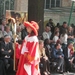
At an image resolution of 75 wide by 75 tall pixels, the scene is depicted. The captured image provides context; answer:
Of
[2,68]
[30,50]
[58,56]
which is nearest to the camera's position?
[30,50]

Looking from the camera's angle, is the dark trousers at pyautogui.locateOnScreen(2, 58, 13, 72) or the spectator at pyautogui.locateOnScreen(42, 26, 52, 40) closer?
the dark trousers at pyautogui.locateOnScreen(2, 58, 13, 72)

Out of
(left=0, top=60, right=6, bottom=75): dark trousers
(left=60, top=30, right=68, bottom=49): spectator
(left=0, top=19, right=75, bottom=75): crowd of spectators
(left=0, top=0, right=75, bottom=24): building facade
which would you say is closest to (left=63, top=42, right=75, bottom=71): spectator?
(left=0, top=19, right=75, bottom=75): crowd of spectators

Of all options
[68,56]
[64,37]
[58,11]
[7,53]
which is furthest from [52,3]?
[7,53]

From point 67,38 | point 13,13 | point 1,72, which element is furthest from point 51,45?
point 13,13

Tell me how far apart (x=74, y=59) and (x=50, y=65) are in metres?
1.18

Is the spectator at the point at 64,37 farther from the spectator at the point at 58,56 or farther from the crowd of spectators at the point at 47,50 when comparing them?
the spectator at the point at 58,56

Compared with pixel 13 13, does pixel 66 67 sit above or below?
below

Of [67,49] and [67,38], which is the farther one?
[67,38]

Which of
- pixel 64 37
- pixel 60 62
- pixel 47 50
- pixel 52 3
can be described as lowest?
pixel 60 62

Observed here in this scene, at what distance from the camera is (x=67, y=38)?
45.4ft

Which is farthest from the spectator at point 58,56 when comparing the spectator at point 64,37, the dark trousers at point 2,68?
the dark trousers at point 2,68

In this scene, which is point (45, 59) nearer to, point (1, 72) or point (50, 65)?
point (50, 65)

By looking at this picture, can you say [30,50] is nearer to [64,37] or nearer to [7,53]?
[7,53]

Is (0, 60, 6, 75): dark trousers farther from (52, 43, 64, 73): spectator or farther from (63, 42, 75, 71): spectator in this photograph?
(63, 42, 75, 71): spectator
